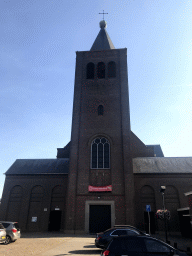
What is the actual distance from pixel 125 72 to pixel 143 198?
17661 mm

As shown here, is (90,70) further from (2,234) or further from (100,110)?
(2,234)

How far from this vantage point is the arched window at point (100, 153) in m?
24.8

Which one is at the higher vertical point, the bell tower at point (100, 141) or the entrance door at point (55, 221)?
the bell tower at point (100, 141)

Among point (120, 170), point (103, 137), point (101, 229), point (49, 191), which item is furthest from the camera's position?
point (49, 191)

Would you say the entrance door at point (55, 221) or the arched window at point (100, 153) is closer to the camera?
the arched window at point (100, 153)

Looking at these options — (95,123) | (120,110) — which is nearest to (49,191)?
(95,123)

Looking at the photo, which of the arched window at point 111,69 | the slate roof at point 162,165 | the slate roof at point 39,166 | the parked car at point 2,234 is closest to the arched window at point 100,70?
the arched window at point 111,69

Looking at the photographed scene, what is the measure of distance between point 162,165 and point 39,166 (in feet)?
59.8

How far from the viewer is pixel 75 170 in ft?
79.8

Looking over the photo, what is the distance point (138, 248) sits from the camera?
22.3ft

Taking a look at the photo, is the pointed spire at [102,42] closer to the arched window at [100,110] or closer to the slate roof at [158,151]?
the arched window at [100,110]

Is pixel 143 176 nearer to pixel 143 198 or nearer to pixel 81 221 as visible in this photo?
pixel 143 198

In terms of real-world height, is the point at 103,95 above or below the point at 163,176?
above

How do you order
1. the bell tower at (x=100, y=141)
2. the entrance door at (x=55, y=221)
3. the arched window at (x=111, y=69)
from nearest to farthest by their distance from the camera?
the bell tower at (x=100, y=141) → the entrance door at (x=55, y=221) → the arched window at (x=111, y=69)
